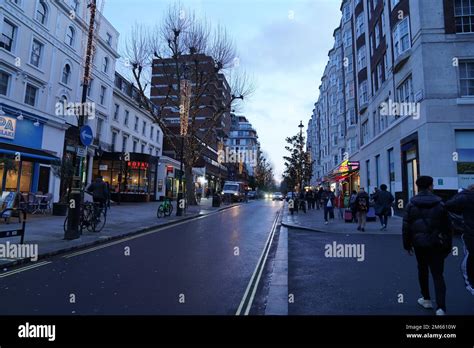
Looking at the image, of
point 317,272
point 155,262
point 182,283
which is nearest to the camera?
point 182,283

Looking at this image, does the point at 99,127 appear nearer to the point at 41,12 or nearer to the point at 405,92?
the point at 41,12

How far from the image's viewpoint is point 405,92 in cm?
1923

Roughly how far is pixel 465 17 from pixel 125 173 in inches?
1174

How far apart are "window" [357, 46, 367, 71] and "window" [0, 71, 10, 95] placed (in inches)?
1099

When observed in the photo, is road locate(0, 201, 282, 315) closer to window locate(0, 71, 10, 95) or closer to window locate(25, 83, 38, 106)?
window locate(0, 71, 10, 95)

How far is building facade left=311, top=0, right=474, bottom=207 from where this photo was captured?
50.7 ft

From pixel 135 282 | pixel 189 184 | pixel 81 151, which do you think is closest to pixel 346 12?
pixel 189 184

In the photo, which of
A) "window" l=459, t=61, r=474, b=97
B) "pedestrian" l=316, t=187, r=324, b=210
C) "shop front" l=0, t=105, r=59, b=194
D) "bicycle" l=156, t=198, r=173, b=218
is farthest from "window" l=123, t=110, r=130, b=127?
"window" l=459, t=61, r=474, b=97

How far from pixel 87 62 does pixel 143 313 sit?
9.05m

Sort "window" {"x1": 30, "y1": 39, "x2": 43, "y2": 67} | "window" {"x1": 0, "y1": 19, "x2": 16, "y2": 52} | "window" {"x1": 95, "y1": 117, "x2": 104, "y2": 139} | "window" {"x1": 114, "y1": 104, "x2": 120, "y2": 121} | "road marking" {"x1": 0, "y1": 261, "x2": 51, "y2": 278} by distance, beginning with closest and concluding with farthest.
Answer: "road marking" {"x1": 0, "y1": 261, "x2": 51, "y2": 278}
"window" {"x1": 0, "y1": 19, "x2": 16, "y2": 52}
"window" {"x1": 30, "y1": 39, "x2": 43, "y2": 67}
"window" {"x1": 95, "y1": 117, "x2": 104, "y2": 139}
"window" {"x1": 114, "y1": 104, "x2": 120, "y2": 121}

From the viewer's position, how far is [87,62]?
1014 centimetres

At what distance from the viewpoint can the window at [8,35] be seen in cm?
1856
